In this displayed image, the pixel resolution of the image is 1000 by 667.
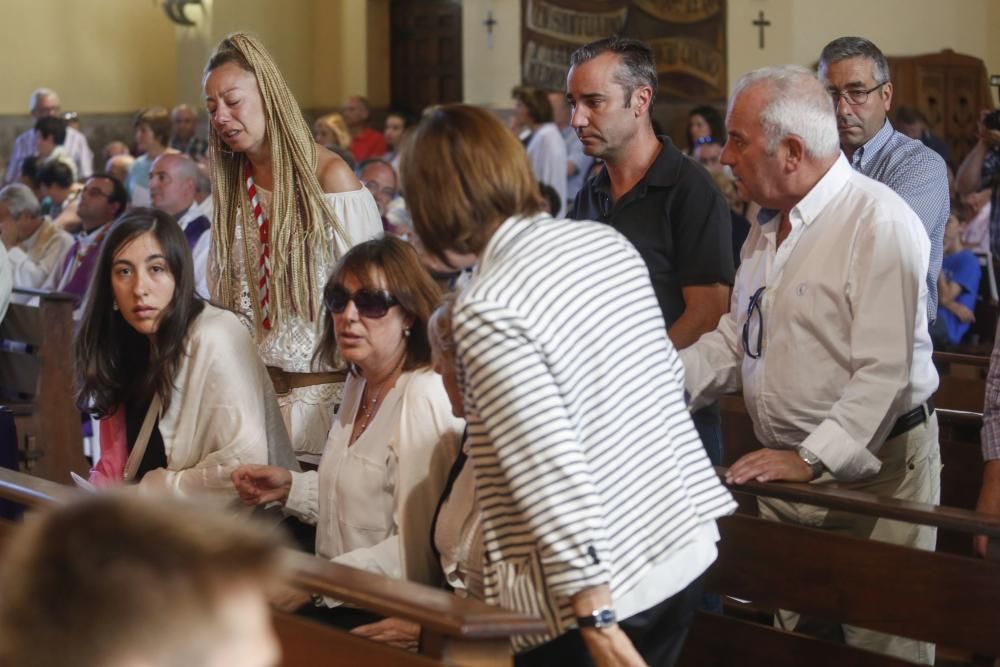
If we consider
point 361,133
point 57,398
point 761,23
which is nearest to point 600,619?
point 57,398

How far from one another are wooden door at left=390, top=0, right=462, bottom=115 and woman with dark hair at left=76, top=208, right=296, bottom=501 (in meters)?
11.9

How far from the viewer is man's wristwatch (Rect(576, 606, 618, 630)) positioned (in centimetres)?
230

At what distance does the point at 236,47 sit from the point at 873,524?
2.09 metres

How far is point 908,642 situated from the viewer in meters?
3.44

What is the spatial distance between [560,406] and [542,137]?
866 centimetres

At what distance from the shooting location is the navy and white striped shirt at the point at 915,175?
4.18 meters

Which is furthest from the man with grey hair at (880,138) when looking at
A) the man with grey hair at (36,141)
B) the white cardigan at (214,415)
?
the man with grey hair at (36,141)

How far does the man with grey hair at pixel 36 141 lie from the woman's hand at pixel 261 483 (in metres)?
10.5

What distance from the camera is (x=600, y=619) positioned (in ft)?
7.54

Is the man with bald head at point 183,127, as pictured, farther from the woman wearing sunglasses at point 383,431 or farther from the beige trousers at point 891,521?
the beige trousers at point 891,521

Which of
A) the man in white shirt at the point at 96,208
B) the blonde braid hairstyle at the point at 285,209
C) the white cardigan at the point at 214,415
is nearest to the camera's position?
the white cardigan at the point at 214,415

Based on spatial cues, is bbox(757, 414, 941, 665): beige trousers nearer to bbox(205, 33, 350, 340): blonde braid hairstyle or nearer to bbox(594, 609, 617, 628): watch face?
bbox(594, 609, 617, 628): watch face

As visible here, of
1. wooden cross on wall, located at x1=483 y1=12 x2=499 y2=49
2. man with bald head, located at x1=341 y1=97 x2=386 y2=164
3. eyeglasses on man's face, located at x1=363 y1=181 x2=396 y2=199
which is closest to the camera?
eyeglasses on man's face, located at x1=363 y1=181 x2=396 y2=199

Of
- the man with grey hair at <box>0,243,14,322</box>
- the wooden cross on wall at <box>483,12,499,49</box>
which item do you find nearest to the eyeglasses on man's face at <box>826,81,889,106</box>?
the man with grey hair at <box>0,243,14,322</box>
